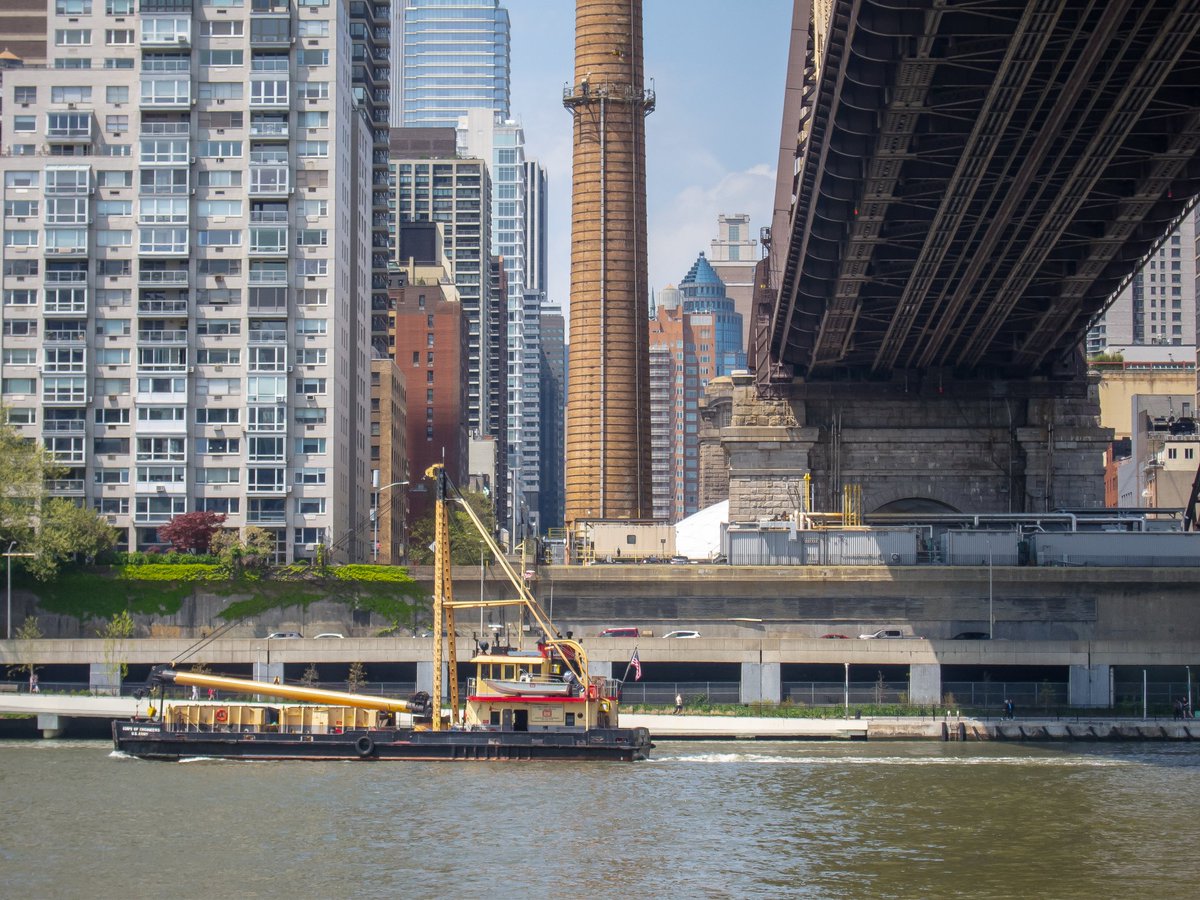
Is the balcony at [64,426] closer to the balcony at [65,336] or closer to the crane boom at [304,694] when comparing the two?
the balcony at [65,336]

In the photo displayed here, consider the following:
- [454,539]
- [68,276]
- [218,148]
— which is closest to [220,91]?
[218,148]

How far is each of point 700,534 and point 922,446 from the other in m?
20.5

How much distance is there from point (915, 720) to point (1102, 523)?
18012 mm

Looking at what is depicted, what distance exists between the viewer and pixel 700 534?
97812mm

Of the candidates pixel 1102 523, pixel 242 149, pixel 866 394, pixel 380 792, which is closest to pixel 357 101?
pixel 242 149

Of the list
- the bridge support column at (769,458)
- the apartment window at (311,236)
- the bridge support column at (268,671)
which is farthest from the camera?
the apartment window at (311,236)

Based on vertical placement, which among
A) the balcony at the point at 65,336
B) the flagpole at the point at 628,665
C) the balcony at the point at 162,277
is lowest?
the flagpole at the point at 628,665

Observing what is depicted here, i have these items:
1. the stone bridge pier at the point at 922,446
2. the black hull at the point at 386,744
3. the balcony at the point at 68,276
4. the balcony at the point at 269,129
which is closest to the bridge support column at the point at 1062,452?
the stone bridge pier at the point at 922,446

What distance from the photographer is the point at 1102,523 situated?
258 feet

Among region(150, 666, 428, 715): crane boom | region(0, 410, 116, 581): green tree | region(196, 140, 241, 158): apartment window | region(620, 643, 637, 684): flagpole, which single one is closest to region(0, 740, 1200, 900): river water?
region(150, 666, 428, 715): crane boom

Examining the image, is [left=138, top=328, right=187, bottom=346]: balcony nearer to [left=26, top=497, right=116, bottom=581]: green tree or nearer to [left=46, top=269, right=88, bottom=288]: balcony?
[left=46, top=269, right=88, bottom=288]: balcony

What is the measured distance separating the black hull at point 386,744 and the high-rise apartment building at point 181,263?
31117mm

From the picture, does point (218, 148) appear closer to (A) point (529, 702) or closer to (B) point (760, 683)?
(B) point (760, 683)

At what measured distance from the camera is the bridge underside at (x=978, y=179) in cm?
4650
